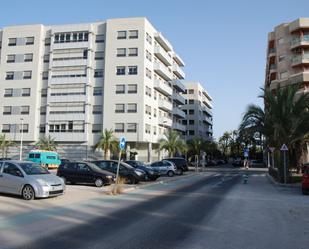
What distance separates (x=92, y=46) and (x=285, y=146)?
46.0 metres

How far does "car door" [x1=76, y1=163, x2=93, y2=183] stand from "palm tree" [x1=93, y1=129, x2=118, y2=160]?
107ft

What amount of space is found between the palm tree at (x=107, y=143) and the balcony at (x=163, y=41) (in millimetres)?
20377

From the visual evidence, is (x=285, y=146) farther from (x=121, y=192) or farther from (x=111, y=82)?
(x=111, y=82)

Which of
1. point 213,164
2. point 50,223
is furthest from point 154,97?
point 50,223

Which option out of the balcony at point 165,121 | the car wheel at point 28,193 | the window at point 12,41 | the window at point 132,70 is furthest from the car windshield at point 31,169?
the window at point 12,41

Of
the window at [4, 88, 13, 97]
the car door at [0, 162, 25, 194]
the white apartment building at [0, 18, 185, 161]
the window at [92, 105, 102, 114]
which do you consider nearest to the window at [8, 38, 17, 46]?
the white apartment building at [0, 18, 185, 161]

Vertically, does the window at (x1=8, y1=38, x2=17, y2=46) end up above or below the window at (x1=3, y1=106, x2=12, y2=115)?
above

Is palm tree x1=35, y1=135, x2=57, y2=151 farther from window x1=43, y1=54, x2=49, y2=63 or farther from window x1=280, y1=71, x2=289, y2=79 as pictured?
window x1=280, y1=71, x2=289, y2=79

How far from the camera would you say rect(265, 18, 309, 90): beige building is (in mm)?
58750

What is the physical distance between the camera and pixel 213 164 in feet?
291

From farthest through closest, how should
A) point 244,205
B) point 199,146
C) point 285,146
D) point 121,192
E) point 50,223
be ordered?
point 199,146 < point 285,146 < point 121,192 < point 244,205 < point 50,223

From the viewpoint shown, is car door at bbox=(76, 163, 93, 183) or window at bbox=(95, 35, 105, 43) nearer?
car door at bbox=(76, 163, 93, 183)

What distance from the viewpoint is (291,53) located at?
206 feet

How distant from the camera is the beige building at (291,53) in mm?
58750
